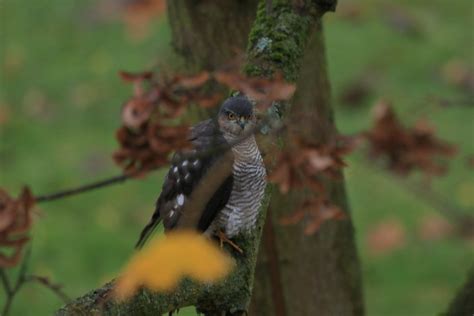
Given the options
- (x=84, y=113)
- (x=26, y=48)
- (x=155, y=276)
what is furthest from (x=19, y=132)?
(x=155, y=276)

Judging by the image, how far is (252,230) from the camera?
4203 millimetres

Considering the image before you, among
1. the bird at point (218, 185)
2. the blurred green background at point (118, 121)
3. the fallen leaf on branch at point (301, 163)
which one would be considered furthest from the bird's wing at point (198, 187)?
the blurred green background at point (118, 121)

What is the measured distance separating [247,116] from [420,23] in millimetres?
6657

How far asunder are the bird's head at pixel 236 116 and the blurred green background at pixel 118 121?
289 centimetres

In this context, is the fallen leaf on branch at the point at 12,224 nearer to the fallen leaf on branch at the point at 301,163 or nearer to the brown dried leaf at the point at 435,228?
the fallen leaf on branch at the point at 301,163

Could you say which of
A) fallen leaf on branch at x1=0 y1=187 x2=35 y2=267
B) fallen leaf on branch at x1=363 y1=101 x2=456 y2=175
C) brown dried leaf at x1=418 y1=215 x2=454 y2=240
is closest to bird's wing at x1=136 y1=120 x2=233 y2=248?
fallen leaf on branch at x1=0 y1=187 x2=35 y2=267

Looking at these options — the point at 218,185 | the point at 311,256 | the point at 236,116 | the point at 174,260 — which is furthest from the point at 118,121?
the point at 174,260

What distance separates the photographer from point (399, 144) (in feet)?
19.7

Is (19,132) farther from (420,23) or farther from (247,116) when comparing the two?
(247,116)

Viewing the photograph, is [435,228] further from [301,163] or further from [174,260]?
[174,260]

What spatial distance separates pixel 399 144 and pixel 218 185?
1947 mm

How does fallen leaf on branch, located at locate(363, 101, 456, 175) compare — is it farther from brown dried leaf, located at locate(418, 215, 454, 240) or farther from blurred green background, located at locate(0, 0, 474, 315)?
brown dried leaf, located at locate(418, 215, 454, 240)

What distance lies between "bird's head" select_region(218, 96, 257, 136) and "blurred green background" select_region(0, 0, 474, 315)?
2.89m

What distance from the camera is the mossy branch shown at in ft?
10.3
